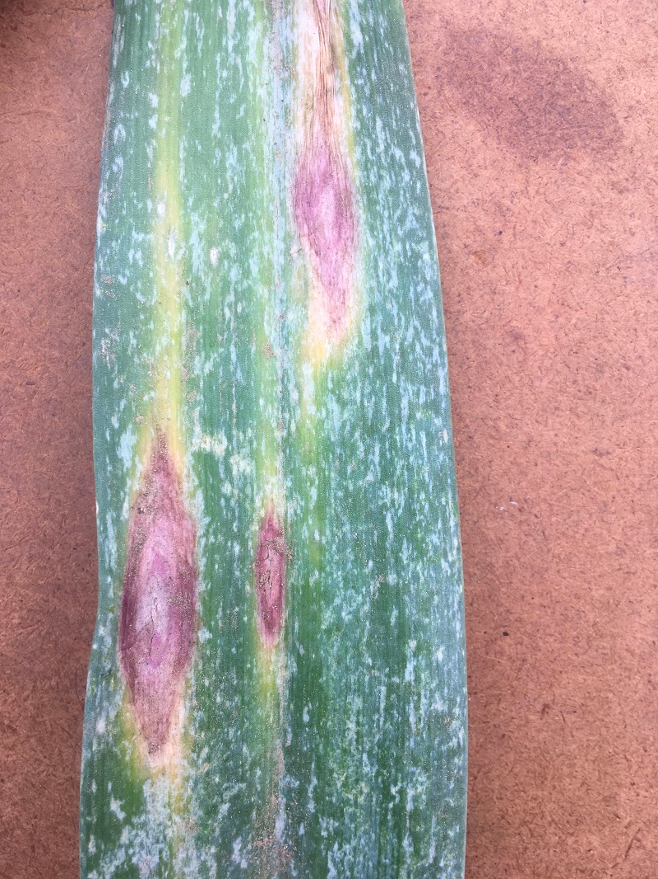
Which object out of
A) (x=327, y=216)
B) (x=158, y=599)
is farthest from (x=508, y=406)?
(x=158, y=599)

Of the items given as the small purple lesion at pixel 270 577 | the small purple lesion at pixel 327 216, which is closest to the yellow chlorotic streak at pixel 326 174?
the small purple lesion at pixel 327 216

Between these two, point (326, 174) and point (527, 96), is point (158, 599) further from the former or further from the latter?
point (527, 96)

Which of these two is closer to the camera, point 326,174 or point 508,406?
point 326,174

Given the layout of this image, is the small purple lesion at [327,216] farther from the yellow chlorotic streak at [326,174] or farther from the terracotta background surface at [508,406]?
the terracotta background surface at [508,406]

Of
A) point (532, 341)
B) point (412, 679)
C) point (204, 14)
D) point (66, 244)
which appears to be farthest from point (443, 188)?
point (412, 679)

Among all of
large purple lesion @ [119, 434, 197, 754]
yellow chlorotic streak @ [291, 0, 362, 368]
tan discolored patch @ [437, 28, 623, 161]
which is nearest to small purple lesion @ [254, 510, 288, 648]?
large purple lesion @ [119, 434, 197, 754]

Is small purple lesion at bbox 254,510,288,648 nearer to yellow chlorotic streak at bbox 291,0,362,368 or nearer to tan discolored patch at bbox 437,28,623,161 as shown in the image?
yellow chlorotic streak at bbox 291,0,362,368
